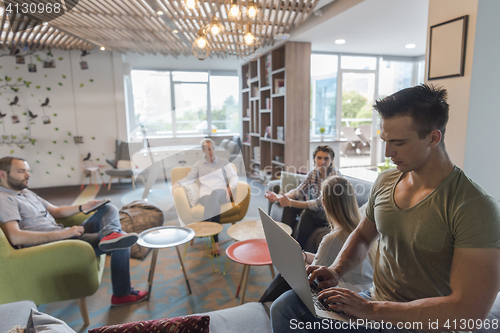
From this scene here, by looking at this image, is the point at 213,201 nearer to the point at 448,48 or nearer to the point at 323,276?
A: the point at 323,276

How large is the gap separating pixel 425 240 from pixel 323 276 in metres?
0.37

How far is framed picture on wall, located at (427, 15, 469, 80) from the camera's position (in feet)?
6.85

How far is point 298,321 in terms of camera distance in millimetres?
997

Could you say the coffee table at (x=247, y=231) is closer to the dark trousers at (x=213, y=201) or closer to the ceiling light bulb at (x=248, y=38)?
the dark trousers at (x=213, y=201)

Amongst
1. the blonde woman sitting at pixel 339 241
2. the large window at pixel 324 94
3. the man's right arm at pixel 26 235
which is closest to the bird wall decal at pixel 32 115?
the man's right arm at pixel 26 235


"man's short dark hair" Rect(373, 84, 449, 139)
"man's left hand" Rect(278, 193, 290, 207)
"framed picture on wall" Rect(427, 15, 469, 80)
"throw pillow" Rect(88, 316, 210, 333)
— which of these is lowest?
"man's left hand" Rect(278, 193, 290, 207)

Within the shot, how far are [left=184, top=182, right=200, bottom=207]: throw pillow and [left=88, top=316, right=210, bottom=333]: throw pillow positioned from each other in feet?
4.03

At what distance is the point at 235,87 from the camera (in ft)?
23.2

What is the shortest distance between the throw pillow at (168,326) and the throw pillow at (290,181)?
2.34 m

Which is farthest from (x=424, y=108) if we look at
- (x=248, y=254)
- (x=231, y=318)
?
(x=248, y=254)

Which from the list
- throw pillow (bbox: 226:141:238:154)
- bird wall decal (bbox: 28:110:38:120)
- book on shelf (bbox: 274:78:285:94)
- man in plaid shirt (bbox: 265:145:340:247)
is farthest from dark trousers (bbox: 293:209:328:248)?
bird wall decal (bbox: 28:110:38:120)

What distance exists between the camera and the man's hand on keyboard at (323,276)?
105 cm

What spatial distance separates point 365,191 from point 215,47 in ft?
12.8

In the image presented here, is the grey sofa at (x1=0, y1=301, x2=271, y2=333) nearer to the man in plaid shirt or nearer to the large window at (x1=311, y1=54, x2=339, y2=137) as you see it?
the man in plaid shirt
